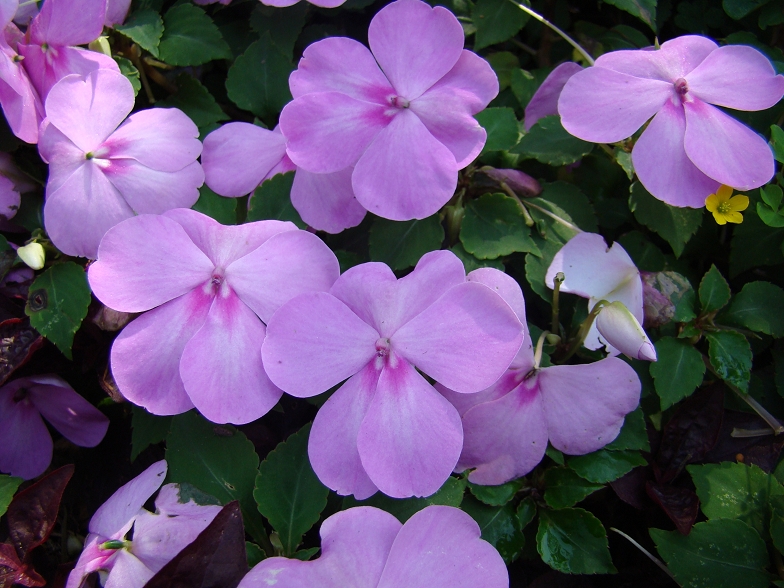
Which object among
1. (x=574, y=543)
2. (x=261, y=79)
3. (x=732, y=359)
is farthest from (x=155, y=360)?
(x=732, y=359)

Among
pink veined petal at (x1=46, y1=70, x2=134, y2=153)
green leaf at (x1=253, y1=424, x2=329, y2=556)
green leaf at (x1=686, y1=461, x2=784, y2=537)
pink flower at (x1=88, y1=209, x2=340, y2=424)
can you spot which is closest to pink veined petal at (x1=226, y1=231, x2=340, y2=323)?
A: pink flower at (x1=88, y1=209, x2=340, y2=424)

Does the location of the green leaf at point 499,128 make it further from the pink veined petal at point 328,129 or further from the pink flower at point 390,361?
the pink flower at point 390,361

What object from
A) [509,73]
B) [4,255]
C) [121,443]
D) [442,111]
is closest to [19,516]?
[121,443]

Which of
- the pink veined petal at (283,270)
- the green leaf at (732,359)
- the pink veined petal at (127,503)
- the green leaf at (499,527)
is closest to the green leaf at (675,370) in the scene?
the green leaf at (732,359)

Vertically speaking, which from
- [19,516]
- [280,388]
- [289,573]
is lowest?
[19,516]

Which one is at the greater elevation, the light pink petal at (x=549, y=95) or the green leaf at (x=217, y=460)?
the light pink petal at (x=549, y=95)

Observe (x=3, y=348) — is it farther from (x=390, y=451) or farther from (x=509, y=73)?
(x=509, y=73)
